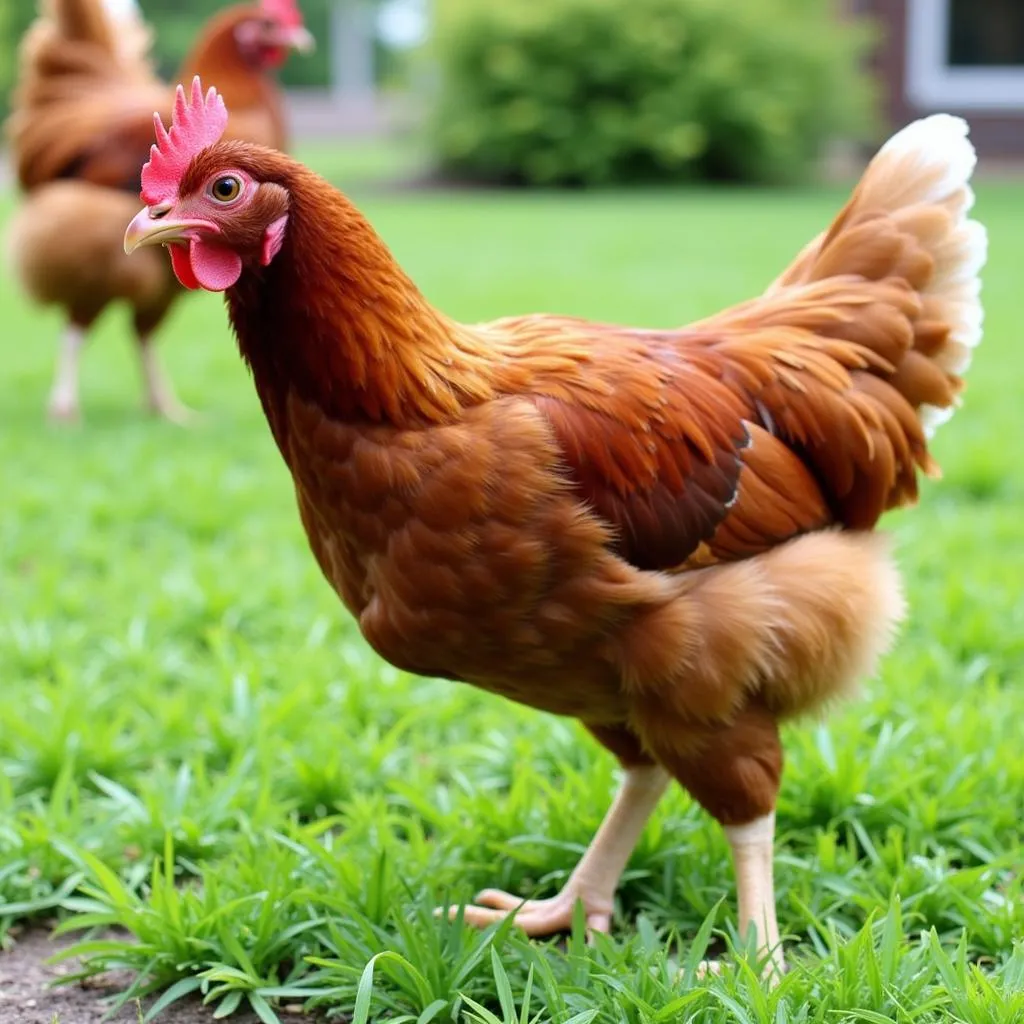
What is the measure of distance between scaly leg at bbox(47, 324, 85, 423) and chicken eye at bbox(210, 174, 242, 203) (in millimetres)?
5476

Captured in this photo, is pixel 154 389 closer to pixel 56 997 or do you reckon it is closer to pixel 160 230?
pixel 56 997

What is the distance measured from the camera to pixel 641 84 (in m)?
21.1

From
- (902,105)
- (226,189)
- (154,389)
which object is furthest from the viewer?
(902,105)

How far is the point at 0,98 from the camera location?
34.8 meters

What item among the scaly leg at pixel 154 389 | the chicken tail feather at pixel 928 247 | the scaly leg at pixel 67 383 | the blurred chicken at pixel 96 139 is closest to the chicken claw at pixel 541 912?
the chicken tail feather at pixel 928 247

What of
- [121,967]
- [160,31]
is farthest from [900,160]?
[160,31]

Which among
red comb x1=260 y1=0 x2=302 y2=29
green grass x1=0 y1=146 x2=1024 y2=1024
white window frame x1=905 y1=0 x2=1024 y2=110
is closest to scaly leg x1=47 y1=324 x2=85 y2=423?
green grass x1=0 y1=146 x2=1024 y2=1024

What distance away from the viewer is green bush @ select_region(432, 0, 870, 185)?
2088 cm

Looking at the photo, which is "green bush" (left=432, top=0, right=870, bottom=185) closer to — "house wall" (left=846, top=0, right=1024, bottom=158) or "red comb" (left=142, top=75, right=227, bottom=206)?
"house wall" (left=846, top=0, right=1024, bottom=158)

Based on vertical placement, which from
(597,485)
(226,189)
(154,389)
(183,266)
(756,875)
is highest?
(226,189)

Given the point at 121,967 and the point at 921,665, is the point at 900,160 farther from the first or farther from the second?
the point at 121,967

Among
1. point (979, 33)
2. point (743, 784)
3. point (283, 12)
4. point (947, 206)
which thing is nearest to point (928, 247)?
point (947, 206)

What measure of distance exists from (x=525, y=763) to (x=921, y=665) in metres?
1.35

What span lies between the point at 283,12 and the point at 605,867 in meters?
5.83
